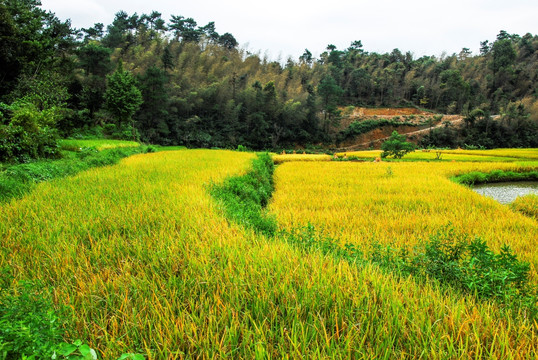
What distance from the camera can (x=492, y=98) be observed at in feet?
155

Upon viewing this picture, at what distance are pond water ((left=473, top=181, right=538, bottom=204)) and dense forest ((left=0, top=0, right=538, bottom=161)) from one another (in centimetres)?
1333

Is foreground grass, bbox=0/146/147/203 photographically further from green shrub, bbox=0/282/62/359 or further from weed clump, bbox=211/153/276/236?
green shrub, bbox=0/282/62/359

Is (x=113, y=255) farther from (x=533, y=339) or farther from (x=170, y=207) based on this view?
(x=533, y=339)

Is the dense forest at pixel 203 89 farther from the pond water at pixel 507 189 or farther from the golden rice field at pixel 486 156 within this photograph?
the golden rice field at pixel 486 156

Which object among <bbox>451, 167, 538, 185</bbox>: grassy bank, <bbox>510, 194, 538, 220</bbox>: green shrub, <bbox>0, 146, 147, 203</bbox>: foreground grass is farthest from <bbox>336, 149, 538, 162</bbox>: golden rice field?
<bbox>0, 146, 147, 203</bbox>: foreground grass

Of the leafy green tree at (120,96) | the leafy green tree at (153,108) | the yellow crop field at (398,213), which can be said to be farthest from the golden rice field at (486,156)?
the leafy green tree at (153,108)

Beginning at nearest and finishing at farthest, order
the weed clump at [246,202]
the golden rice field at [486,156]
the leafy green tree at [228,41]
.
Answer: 1. the weed clump at [246,202]
2. the golden rice field at [486,156]
3. the leafy green tree at [228,41]

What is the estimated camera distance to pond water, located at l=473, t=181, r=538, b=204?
7.40 meters

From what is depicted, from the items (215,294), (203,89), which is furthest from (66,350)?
(203,89)

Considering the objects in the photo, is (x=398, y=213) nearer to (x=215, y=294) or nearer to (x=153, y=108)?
(x=215, y=294)

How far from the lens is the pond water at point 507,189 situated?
740cm

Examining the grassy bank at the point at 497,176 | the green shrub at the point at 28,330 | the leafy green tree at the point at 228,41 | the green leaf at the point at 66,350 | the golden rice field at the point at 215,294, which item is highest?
the leafy green tree at the point at 228,41

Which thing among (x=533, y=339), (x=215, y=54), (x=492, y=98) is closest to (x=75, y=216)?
(x=533, y=339)

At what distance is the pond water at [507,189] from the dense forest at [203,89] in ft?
43.7
